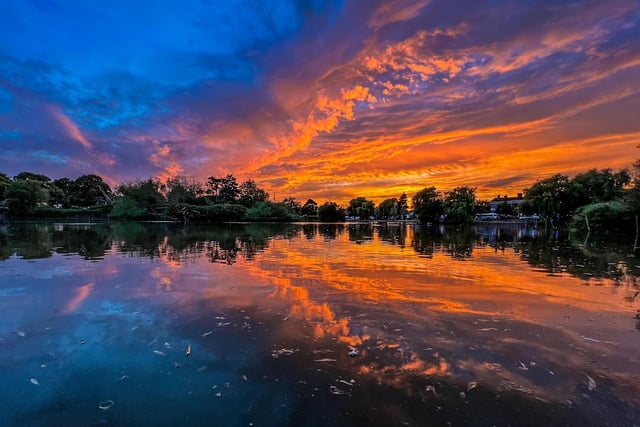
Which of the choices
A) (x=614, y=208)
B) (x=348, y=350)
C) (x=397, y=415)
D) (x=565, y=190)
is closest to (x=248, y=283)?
(x=348, y=350)

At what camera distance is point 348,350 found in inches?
191

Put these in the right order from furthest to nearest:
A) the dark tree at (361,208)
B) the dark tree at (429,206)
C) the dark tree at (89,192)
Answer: the dark tree at (361,208) < the dark tree at (89,192) < the dark tree at (429,206)

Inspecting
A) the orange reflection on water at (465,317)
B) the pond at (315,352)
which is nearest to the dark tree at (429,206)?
the orange reflection on water at (465,317)

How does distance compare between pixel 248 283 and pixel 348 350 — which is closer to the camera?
pixel 348 350

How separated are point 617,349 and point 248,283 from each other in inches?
316

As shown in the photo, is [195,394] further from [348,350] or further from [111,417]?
[348,350]

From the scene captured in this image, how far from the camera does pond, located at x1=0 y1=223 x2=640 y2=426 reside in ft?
11.1

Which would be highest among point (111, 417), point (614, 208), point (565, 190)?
point (565, 190)

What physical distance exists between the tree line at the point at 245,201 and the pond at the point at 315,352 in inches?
1505

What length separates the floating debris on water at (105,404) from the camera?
3402 mm

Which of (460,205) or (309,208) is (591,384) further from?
(309,208)

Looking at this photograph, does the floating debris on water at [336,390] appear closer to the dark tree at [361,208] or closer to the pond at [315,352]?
the pond at [315,352]

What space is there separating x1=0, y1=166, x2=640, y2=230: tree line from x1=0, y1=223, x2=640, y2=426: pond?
125ft

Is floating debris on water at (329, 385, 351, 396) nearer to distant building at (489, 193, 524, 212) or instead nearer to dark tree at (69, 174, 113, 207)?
dark tree at (69, 174, 113, 207)
